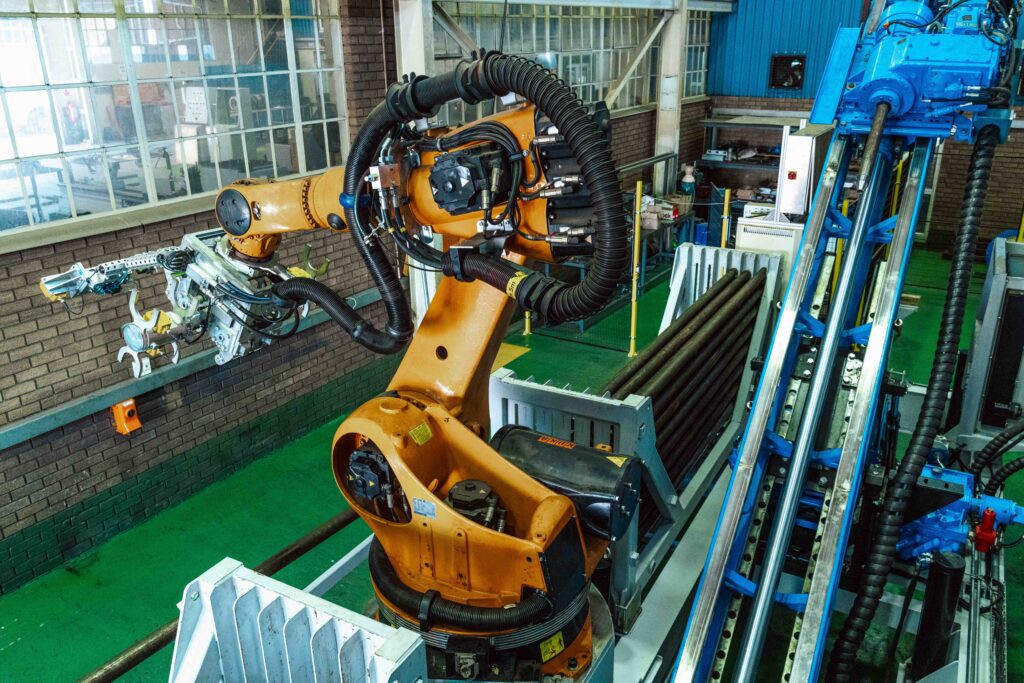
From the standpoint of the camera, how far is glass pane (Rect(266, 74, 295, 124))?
6.25 metres

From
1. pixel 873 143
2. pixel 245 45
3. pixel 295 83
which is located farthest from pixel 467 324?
pixel 295 83

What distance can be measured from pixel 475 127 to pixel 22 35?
12.1 feet

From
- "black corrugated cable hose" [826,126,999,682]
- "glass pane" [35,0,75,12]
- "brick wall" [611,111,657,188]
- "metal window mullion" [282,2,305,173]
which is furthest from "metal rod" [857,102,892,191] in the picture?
"brick wall" [611,111,657,188]

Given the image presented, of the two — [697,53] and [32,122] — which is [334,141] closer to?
[32,122]

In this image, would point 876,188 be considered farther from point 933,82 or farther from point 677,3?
point 677,3

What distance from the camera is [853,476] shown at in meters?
2.97

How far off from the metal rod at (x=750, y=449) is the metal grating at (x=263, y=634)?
140 centimetres

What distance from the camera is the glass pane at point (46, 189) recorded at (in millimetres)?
4875

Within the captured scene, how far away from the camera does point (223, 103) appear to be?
232 inches

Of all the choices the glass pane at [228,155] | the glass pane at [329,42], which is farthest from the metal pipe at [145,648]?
the glass pane at [329,42]

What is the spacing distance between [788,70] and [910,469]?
12185mm

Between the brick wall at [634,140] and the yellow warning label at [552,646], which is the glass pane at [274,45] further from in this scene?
the brick wall at [634,140]

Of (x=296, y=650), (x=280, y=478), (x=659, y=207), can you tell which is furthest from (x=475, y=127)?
(x=659, y=207)

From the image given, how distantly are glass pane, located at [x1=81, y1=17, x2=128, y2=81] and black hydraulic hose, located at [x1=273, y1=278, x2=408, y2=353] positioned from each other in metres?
2.97
